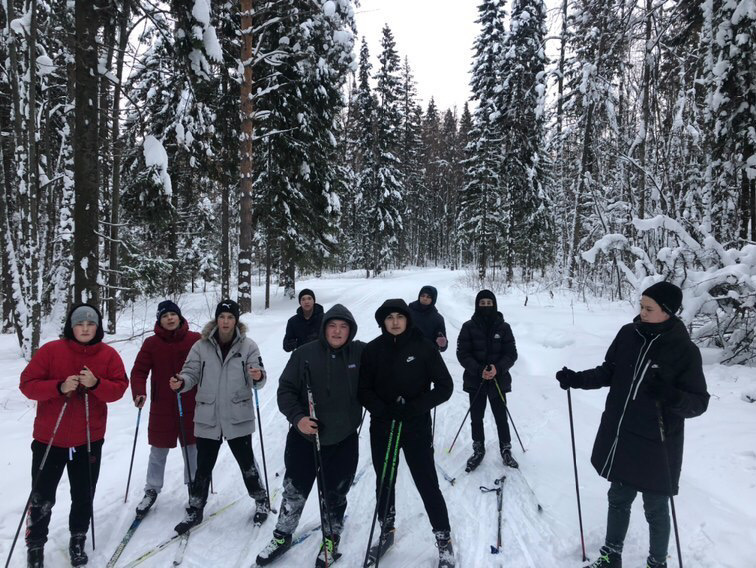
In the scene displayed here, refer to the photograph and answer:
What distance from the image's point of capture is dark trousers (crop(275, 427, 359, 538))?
3568mm

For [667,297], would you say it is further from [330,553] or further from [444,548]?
[330,553]

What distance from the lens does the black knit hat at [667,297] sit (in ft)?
9.83

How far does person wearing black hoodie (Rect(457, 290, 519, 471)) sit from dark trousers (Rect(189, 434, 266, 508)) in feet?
8.43

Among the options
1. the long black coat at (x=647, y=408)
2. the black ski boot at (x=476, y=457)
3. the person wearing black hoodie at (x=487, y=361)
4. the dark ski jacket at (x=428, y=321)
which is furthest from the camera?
the dark ski jacket at (x=428, y=321)

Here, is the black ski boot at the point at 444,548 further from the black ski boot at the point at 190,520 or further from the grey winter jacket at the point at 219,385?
the black ski boot at the point at 190,520

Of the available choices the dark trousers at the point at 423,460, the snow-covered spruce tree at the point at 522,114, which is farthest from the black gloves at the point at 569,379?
the snow-covered spruce tree at the point at 522,114

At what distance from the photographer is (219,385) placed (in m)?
3.99

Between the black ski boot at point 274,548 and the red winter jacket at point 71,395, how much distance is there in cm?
168

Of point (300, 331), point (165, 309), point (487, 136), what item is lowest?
point (300, 331)

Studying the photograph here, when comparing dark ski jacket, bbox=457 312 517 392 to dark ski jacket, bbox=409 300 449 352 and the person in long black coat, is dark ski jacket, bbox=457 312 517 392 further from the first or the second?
the person in long black coat

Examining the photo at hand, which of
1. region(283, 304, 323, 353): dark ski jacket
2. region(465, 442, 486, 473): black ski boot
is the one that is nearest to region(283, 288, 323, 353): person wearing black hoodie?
region(283, 304, 323, 353): dark ski jacket

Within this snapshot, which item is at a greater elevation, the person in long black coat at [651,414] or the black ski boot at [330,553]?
the person in long black coat at [651,414]

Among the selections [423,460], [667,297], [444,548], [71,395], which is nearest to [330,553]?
[444,548]

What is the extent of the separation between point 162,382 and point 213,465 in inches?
37.7
